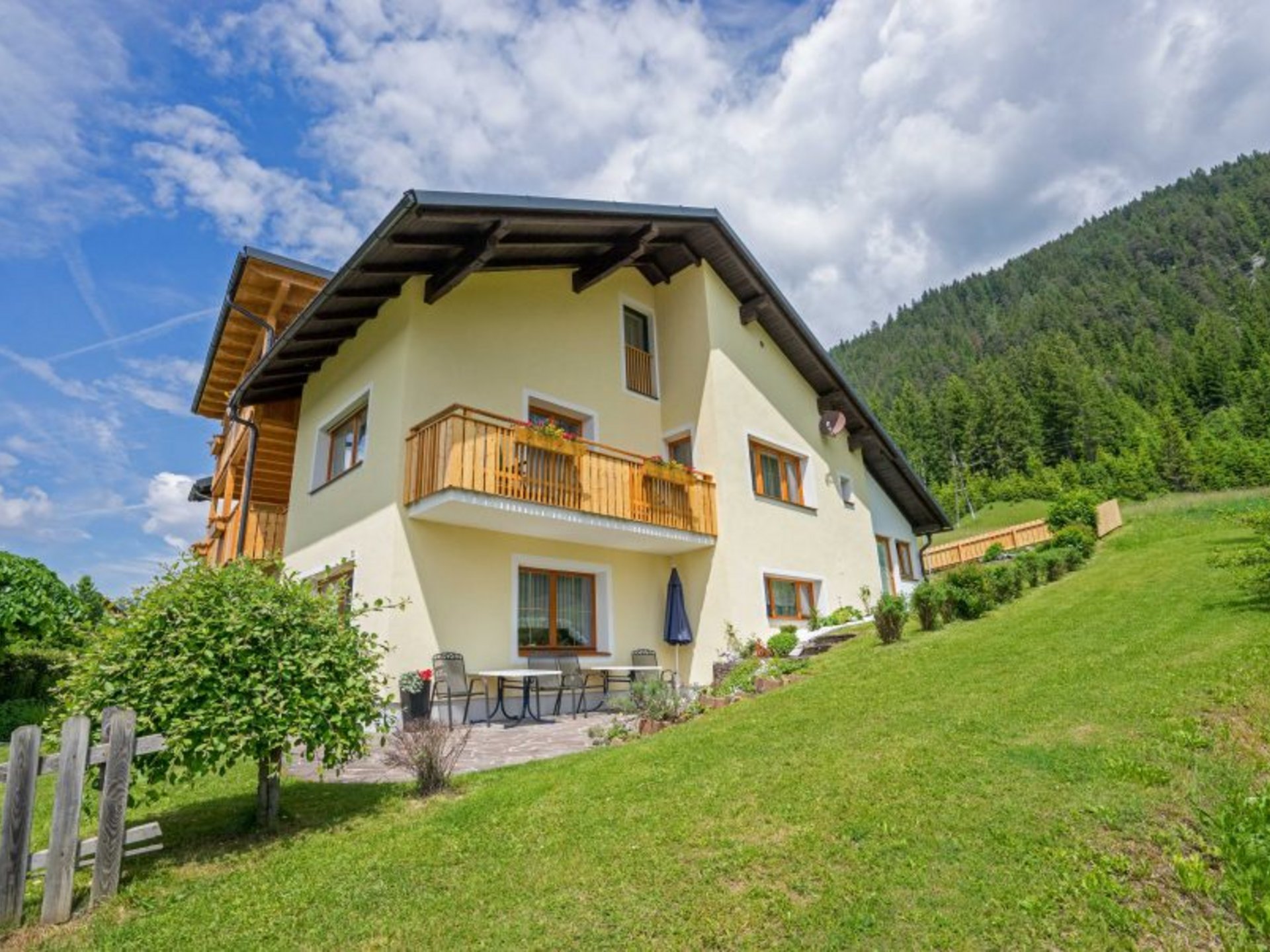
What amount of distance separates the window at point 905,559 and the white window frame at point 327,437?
54.3ft

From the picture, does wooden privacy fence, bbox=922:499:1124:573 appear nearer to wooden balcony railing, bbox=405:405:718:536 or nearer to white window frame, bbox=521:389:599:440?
wooden balcony railing, bbox=405:405:718:536

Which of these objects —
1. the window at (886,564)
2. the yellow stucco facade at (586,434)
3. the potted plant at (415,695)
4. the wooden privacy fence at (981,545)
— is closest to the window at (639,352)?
the yellow stucco facade at (586,434)

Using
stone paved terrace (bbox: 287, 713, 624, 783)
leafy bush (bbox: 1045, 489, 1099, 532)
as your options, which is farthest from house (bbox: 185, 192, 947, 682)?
leafy bush (bbox: 1045, 489, 1099, 532)

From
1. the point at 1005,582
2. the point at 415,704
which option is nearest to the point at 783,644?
the point at 1005,582

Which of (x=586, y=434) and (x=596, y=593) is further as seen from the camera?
(x=586, y=434)

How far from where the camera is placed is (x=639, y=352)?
1590 cm

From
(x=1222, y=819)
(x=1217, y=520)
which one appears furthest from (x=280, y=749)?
(x=1217, y=520)

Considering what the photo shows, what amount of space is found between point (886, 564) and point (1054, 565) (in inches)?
298

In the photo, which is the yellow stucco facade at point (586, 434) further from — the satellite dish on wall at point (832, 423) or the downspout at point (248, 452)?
the downspout at point (248, 452)

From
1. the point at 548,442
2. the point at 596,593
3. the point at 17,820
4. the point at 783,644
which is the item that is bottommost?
the point at 17,820

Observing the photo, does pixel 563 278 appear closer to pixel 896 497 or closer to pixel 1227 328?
pixel 896 497

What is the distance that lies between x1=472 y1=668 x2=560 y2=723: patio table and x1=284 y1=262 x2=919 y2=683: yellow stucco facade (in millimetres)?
315

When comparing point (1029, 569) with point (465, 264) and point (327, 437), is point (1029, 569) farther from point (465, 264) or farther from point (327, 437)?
point (327, 437)

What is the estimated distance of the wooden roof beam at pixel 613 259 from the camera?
1384cm
